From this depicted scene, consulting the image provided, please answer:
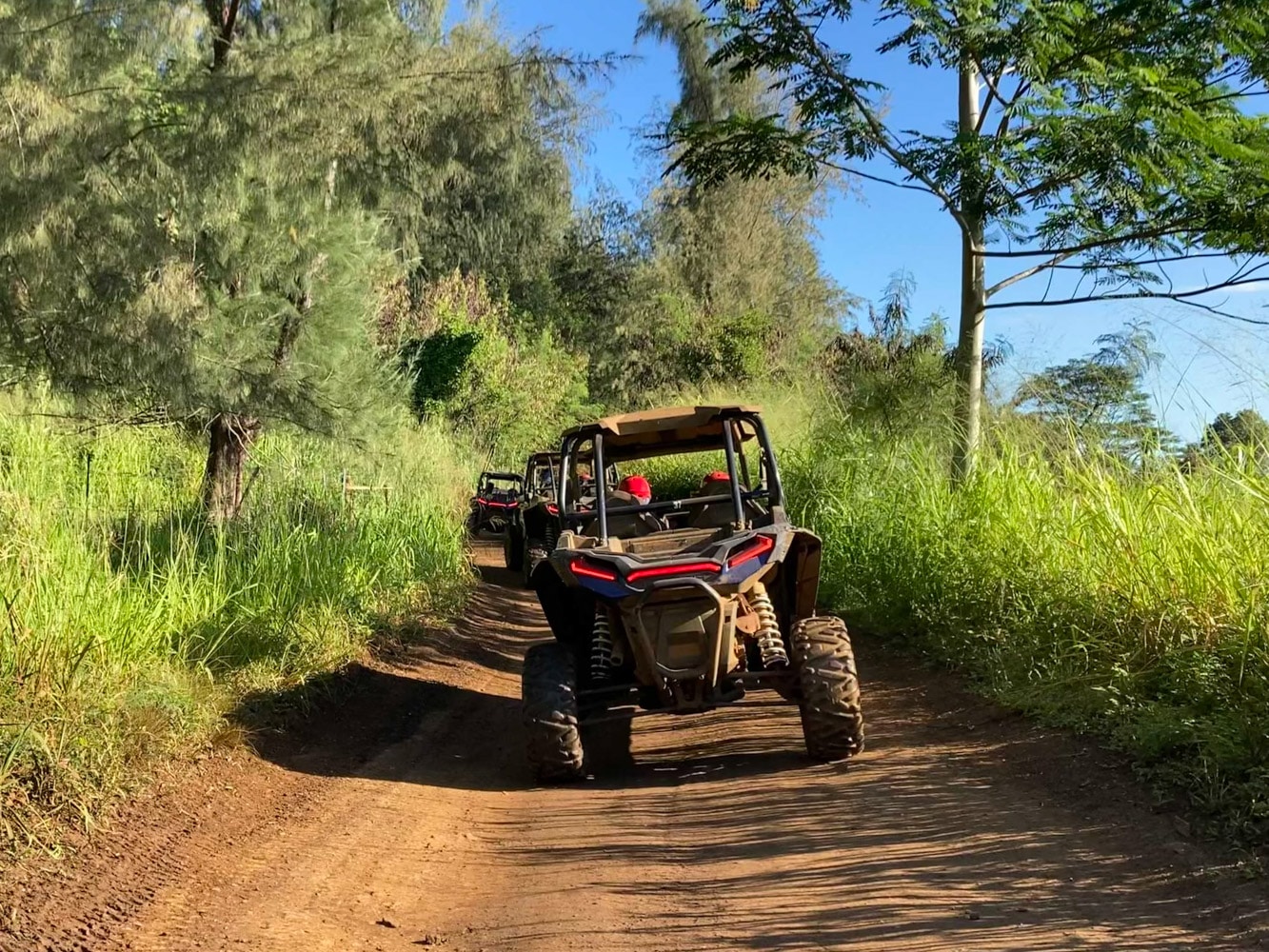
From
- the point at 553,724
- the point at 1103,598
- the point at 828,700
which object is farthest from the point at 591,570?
the point at 1103,598

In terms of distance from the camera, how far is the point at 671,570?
529 cm

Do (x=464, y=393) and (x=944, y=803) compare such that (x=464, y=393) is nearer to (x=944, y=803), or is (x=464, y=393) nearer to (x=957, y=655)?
(x=957, y=655)

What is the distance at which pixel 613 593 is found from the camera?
532cm

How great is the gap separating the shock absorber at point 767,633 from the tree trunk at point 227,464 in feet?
20.9

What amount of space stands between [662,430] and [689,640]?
208 centimetres

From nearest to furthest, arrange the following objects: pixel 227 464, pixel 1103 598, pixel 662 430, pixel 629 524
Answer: pixel 1103 598 → pixel 662 430 → pixel 629 524 → pixel 227 464

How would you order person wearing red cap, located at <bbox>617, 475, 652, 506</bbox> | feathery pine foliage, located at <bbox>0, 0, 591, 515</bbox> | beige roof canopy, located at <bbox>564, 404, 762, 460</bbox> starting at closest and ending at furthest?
feathery pine foliage, located at <bbox>0, 0, 591, 515</bbox>
beige roof canopy, located at <bbox>564, 404, 762, 460</bbox>
person wearing red cap, located at <bbox>617, 475, 652, 506</bbox>

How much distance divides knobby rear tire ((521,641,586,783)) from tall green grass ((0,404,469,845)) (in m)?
1.75

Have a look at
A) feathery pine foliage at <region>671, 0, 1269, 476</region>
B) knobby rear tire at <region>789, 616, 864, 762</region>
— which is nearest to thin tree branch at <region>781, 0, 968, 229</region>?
feathery pine foliage at <region>671, 0, 1269, 476</region>

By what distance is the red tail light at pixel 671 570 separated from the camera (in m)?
5.29

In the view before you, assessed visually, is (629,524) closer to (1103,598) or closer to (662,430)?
(662,430)

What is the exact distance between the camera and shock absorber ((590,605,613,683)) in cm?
585

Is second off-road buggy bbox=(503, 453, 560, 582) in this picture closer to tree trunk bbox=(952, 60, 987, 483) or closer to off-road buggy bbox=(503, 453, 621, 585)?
off-road buggy bbox=(503, 453, 621, 585)

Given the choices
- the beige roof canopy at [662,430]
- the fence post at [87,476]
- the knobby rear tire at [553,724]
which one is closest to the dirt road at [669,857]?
the knobby rear tire at [553,724]
